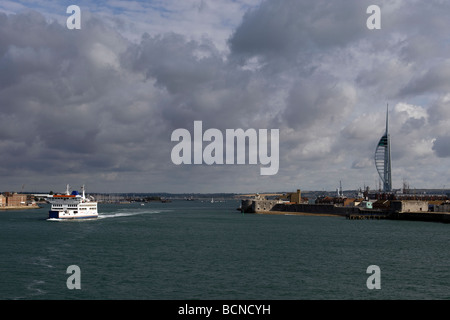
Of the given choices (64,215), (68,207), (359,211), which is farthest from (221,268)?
(359,211)

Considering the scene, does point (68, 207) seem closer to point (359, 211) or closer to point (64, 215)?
point (64, 215)

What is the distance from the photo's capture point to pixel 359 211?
153000 millimetres

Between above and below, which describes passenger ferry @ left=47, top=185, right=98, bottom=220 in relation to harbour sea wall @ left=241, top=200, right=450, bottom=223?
above

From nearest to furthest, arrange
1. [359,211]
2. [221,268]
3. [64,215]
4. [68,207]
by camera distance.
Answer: [221,268]
[64,215]
[68,207]
[359,211]

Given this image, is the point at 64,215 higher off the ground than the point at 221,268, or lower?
higher

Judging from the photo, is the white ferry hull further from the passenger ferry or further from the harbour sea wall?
the harbour sea wall

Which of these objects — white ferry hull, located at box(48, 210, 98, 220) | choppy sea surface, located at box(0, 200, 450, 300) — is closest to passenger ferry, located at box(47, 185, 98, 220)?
white ferry hull, located at box(48, 210, 98, 220)

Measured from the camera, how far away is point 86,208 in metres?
122

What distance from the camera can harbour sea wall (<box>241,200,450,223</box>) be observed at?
5121 inches

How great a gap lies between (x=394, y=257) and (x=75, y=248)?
140 ft

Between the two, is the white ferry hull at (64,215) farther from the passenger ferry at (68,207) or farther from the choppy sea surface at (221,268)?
the choppy sea surface at (221,268)

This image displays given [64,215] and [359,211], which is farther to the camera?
[359,211]
